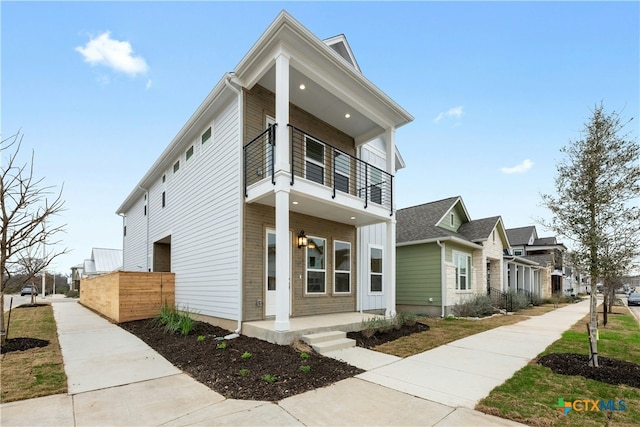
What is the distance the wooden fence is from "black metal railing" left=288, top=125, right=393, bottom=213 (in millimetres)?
6610

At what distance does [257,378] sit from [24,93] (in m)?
12.0

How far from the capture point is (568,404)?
13.5ft

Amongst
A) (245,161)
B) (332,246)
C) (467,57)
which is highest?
(467,57)

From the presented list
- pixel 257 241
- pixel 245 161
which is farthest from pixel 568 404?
pixel 245 161

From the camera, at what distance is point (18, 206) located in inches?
270

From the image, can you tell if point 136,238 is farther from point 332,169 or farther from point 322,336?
point 322,336

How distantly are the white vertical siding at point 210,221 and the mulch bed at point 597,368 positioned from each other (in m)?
6.62

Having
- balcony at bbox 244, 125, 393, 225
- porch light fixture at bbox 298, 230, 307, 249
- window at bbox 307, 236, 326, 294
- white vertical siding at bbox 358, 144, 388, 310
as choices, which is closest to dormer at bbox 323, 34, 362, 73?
balcony at bbox 244, 125, 393, 225

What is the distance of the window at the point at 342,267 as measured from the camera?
1068 centimetres

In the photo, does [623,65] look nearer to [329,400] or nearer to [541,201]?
[541,201]

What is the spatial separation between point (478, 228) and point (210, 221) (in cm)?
1437

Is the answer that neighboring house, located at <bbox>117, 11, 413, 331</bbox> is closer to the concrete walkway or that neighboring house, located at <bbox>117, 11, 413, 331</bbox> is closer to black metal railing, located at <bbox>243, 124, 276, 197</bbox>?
black metal railing, located at <bbox>243, 124, 276, 197</bbox>

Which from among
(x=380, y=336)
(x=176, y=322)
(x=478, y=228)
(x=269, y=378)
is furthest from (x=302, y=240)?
(x=478, y=228)

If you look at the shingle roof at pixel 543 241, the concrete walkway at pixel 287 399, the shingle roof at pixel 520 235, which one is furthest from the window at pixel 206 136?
the shingle roof at pixel 543 241
